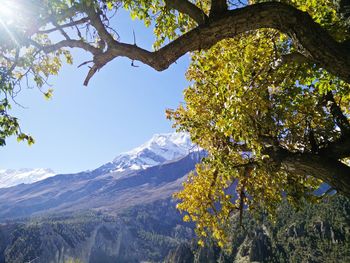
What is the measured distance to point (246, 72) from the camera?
11625 mm

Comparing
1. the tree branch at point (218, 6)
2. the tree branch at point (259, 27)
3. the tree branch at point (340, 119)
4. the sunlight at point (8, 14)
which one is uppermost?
the sunlight at point (8, 14)

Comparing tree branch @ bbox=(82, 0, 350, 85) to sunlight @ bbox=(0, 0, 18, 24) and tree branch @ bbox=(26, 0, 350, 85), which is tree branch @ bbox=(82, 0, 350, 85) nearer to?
tree branch @ bbox=(26, 0, 350, 85)

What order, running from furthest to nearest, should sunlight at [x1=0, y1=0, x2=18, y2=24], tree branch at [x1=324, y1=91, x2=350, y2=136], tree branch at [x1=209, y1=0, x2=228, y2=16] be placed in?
1. tree branch at [x1=324, y1=91, x2=350, y2=136]
2. sunlight at [x1=0, y1=0, x2=18, y2=24]
3. tree branch at [x1=209, y1=0, x2=228, y2=16]

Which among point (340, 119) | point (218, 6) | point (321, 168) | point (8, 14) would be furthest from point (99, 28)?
point (340, 119)

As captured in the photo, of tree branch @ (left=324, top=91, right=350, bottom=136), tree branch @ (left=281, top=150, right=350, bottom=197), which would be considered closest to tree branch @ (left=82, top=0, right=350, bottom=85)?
tree branch @ (left=281, top=150, right=350, bottom=197)

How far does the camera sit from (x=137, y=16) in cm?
1302

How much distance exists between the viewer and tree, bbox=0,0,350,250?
906cm

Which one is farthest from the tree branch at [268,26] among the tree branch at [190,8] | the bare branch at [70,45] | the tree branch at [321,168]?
the tree branch at [321,168]

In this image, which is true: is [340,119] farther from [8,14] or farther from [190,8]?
[8,14]

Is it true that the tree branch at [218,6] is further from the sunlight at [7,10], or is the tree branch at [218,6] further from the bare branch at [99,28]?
the sunlight at [7,10]

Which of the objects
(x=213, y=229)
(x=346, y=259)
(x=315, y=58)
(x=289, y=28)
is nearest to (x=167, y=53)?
(x=289, y=28)

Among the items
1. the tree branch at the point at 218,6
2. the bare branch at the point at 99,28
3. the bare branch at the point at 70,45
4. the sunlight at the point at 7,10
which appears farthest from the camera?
the bare branch at the point at 70,45

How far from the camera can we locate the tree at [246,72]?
9.06m

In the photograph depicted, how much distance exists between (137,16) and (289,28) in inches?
228
